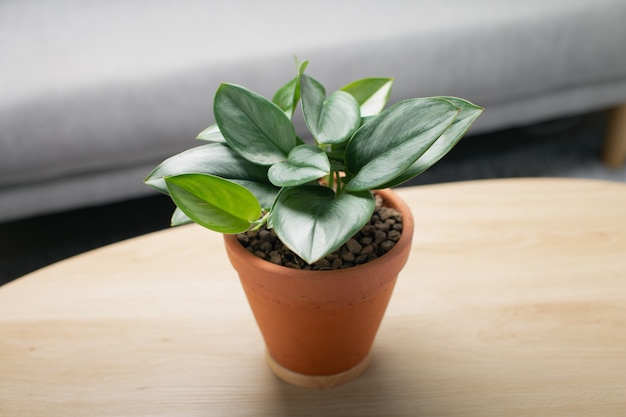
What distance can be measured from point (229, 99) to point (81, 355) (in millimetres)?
316

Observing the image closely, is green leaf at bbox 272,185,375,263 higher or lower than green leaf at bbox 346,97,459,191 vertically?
lower

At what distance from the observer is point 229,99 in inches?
20.6

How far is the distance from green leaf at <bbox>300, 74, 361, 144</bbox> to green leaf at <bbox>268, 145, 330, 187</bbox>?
0.05ft

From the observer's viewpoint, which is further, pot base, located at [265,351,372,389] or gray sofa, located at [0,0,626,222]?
gray sofa, located at [0,0,626,222]

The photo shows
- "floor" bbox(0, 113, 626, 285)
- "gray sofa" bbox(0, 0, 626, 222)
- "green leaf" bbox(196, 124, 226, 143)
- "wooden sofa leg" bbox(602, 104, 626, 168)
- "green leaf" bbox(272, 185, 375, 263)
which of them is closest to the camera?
"green leaf" bbox(272, 185, 375, 263)

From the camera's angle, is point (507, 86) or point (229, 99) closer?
point (229, 99)

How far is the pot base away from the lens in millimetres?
600

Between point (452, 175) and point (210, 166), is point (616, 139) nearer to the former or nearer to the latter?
point (452, 175)

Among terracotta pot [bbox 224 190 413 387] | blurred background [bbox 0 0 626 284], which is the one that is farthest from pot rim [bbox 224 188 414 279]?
blurred background [bbox 0 0 626 284]

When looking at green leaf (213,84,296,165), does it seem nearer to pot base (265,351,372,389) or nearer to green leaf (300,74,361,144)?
green leaf (300,74,361,144)

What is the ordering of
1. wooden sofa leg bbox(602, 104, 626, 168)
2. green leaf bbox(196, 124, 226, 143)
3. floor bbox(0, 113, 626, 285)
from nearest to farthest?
green leaf bbox(196, 124, 226, 143) < floor bbox(0, 113, 626, 285) < wooden sofa leg bbox(602, 104, 626, 168)

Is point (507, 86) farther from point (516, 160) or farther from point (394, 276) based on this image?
point (394, 276)

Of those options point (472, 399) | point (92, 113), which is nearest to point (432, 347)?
point (472, 399)

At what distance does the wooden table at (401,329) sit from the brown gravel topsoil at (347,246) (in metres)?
0.15
